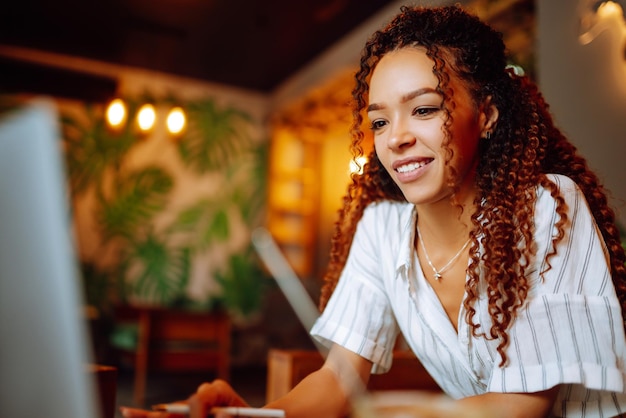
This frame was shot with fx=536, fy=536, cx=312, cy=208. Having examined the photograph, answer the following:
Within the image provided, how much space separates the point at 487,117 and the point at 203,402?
0.81 meters

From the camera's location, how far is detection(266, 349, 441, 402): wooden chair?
153 centimetres

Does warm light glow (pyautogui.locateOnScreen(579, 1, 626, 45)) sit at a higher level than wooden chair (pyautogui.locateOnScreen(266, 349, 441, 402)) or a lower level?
higher

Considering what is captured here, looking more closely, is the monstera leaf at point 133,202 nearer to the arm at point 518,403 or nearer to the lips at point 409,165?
the lips at point 409,165

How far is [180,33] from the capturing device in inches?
215

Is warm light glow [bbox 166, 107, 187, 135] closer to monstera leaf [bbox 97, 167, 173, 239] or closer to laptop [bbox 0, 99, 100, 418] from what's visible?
monstera leaf [bbox 97, 167, 173, 239]

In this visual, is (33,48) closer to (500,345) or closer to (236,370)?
(236,370)

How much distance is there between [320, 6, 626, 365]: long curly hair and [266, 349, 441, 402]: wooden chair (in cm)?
52

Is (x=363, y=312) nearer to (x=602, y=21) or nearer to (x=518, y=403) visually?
(x=518, y=403)

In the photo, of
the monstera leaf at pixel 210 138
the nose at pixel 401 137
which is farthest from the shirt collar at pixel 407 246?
the monstera leaf at pixel 210 138

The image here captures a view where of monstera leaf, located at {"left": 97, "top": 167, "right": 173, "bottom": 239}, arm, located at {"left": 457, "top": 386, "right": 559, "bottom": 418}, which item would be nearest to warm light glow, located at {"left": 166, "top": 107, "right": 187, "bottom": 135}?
monstera leaf, located at {"left": 97, "top": 167, "right": 173, "bottom": 239}

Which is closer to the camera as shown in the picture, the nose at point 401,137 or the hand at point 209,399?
the hand at point 209,399

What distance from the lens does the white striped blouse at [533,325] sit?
93 centimetres

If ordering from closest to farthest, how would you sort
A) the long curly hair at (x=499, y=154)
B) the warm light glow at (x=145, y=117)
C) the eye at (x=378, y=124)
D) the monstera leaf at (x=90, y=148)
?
the long curly hair at (x=499, y=154)
the eye at (x=378, y=124)
the warm light glow at (x=145, y=117)
the monstera leaf at (x=90, y=148)

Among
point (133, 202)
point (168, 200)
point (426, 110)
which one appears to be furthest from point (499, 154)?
point (168, 200)
